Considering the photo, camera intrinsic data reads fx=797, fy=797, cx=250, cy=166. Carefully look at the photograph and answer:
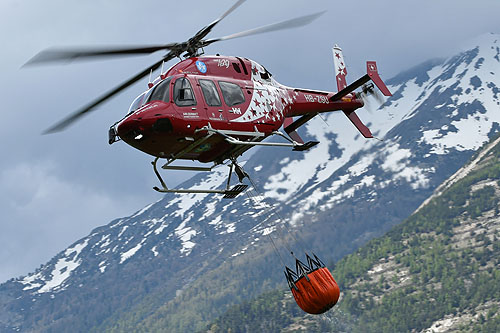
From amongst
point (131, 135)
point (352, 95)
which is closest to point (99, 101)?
point (131, 135)

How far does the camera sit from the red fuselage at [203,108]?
100 ft

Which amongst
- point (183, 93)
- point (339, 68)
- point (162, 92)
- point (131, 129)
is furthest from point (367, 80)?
point (131, 129)

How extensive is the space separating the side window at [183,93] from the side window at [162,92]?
0.31 metres

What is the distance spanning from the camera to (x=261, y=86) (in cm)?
3553

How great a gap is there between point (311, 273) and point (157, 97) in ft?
33.8

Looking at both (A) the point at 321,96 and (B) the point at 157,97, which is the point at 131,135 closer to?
(B) the point at 157,97

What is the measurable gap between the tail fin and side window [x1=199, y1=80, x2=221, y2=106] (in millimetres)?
14657

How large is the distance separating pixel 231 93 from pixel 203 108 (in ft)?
6.75

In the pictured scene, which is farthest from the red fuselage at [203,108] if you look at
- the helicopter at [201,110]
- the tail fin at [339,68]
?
the tail fin at [339,68]

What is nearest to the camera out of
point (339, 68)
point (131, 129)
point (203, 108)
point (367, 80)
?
point (131, 129)

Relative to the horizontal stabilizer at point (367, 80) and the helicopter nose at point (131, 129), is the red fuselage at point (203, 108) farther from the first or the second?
the horizontal stabilizer at point (367, 80)

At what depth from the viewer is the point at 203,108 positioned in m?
31.6

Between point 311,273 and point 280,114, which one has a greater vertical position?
point 280,114

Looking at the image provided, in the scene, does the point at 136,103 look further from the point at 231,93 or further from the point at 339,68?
the point at 339,68
